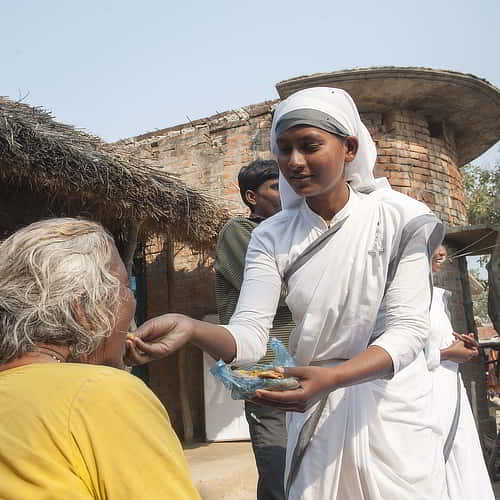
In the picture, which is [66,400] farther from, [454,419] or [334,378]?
[454,419]

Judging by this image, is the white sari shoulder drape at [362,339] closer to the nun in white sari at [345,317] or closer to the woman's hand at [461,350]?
the nun in white sari at [345,317]

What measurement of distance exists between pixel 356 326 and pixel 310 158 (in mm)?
575

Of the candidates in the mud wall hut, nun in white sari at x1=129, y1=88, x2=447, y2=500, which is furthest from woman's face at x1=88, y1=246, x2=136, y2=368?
the mud wall hut

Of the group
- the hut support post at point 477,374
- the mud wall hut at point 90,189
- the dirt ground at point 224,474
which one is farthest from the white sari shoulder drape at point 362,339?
the hut support post at point 477,374

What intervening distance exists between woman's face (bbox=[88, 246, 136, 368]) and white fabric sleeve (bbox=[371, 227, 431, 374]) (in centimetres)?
83

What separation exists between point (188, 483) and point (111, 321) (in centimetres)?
41

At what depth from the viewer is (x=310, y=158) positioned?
2.12m

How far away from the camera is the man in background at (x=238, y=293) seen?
3021 mm

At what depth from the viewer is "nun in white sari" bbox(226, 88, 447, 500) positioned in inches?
77.8

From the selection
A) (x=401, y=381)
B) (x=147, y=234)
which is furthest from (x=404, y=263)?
(x=147, y=234)

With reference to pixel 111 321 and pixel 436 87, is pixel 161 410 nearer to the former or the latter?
pixel 111 321

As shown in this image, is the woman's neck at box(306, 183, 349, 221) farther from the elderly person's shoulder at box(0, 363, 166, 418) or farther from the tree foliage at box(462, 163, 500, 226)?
the tree foliage at box(462, 163, 500, 226)

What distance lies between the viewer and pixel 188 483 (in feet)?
3.88

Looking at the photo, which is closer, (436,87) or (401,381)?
(401,381)
